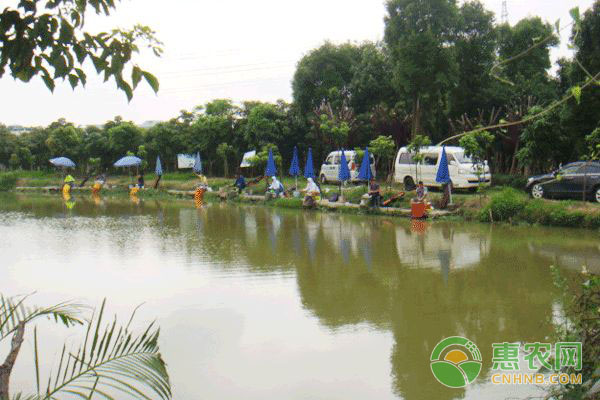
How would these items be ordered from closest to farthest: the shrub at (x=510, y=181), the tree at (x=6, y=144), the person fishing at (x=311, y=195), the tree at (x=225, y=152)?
1. the shrub at (x=510, y=181)
2. the person fishing at (x=311, y=195)
3. the tree at (x=225, y=152)
4. the tree at (x=6, y=144)

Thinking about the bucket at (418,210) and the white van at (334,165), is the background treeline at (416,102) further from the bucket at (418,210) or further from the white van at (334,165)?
the bucket at (418,210)

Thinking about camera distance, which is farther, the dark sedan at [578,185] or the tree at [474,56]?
the tree at [474,56]

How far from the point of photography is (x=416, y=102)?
23.7m

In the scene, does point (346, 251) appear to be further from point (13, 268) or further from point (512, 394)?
point (512, 394)

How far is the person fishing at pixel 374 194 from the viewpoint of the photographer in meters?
18.2

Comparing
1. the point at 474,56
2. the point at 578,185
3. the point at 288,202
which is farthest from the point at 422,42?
the point at 578,185

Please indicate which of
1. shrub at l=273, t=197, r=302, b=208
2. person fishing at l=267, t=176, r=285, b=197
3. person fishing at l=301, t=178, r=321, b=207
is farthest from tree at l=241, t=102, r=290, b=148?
person fishing at l=301, t=178, r=321, b=207

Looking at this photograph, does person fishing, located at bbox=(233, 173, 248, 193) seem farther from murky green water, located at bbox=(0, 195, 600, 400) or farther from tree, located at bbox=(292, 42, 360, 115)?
murky green water, located at bbox=(0, 195, 600, 400)

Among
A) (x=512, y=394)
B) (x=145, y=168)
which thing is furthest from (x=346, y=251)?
(x=145, y=168)

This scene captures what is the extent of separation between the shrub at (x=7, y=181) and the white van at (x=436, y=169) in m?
28.6

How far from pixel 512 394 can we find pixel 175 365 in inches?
122

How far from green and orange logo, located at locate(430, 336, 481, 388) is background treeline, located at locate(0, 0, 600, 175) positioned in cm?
926

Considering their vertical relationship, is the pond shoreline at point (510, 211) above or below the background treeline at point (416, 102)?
below

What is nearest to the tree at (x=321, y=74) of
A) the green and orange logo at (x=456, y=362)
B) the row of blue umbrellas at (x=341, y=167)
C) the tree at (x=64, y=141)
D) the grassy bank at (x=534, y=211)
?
the row of blue umbrellas at (x=341, y=167)
